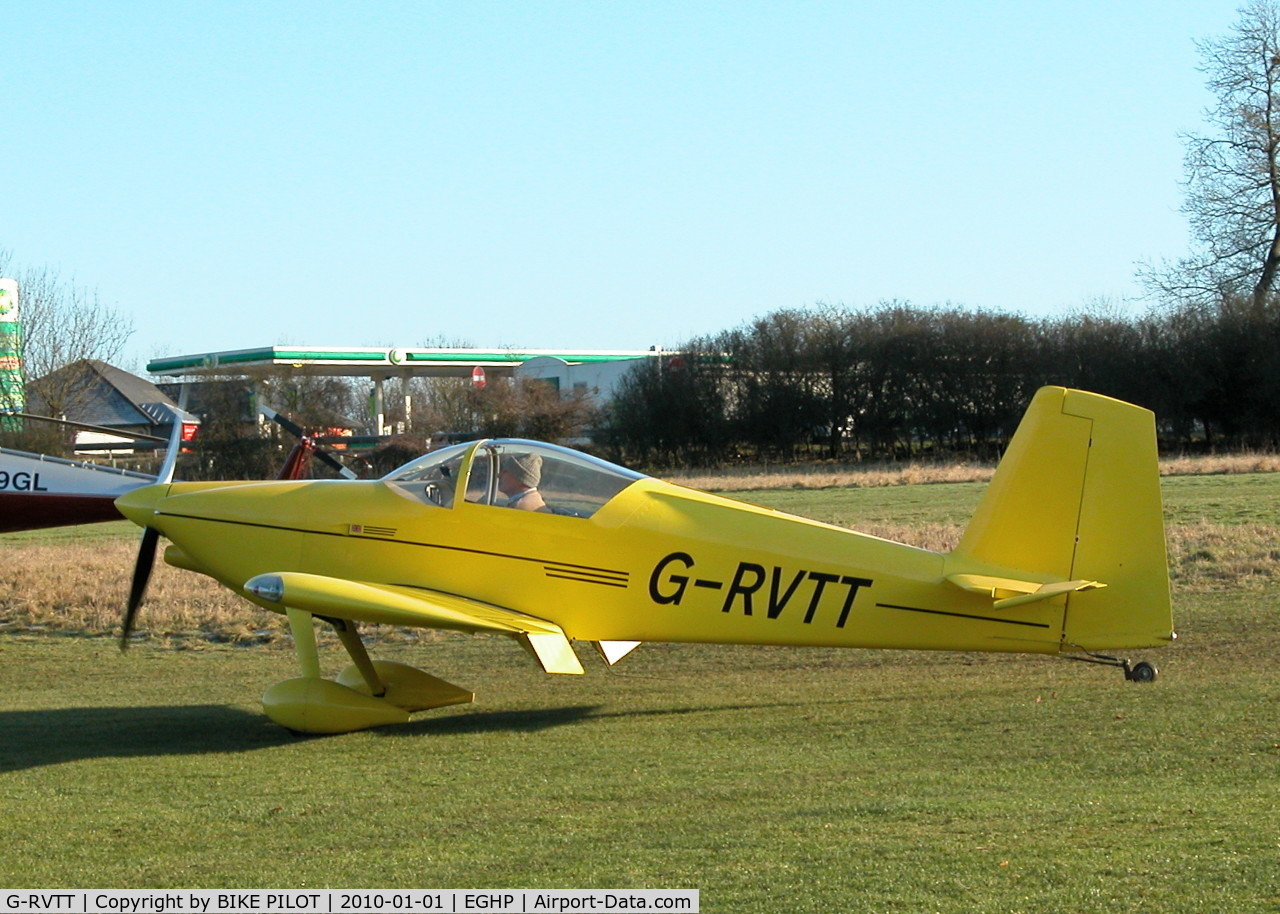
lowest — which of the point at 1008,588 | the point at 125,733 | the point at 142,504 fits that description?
the point at 125,733

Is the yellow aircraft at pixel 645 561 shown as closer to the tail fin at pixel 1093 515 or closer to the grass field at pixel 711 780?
the tail fin at pixel 1093 515

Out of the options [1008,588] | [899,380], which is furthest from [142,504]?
[899,380]

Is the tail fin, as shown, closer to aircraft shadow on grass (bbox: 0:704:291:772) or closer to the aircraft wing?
the aircraft wing

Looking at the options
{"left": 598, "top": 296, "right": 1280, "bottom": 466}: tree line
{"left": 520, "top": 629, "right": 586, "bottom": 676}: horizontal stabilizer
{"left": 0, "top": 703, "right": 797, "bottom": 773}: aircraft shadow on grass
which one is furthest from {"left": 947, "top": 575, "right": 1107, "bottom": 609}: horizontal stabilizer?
{"left": 598, "top": 296, "right": 1280, "bottom": 466}: tree line

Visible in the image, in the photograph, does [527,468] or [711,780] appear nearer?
[711,780]

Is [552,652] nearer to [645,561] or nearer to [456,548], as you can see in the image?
[645,561]

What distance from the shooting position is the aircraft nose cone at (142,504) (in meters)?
9.30

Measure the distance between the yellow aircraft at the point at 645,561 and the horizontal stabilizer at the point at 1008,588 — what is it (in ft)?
0.06

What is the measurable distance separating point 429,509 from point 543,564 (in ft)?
2.99

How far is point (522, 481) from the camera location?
879 cm

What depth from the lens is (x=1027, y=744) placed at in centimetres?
705

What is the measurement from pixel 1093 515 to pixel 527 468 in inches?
149

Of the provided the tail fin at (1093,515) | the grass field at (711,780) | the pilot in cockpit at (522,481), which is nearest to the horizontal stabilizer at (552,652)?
the grass field at (711,780)

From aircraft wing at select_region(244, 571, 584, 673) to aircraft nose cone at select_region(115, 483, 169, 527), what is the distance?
1685mm
